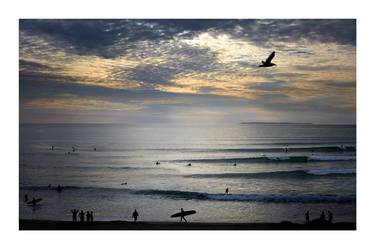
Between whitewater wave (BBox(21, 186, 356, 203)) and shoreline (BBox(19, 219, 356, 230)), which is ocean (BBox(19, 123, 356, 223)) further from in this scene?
shoreline (BBox(19, 219, 356, 230))

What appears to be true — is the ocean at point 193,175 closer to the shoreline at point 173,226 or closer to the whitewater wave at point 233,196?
the whitewater wave at point 233,196

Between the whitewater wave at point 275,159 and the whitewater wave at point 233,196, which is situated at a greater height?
the whitewater wave at point 275,159

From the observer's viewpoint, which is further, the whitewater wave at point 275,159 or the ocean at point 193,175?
the whitewater wave at point 275,159

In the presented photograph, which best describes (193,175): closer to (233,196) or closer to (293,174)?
(293,174)

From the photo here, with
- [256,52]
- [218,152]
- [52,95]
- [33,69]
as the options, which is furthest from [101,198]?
[218,152]

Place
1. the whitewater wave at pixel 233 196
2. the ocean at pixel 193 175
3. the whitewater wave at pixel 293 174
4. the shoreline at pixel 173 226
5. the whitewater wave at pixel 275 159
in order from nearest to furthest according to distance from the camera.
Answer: the shoreline at pixel 173 226 → the ocean at pixel 193 175 → the whitewater wave at pixel 233 196 → the whitewater wave at pixel 293 174 → the whitewater wave at pixel 275 159

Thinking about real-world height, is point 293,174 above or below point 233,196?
above

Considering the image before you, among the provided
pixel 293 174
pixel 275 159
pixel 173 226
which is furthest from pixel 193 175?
pixel 173 226

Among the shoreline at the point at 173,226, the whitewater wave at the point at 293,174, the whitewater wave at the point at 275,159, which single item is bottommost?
the shoreline at the point at 173,226

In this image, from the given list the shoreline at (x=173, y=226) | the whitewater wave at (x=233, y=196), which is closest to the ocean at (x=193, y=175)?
the whitewater wave at (x=233, y=196)
